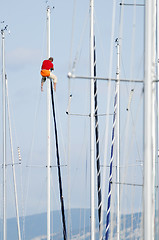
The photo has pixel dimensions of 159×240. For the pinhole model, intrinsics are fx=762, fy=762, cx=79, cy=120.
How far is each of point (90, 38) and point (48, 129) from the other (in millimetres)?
3779

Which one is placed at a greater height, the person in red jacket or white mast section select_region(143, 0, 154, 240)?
the person in red jacket

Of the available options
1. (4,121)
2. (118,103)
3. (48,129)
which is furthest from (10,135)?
(118,103)

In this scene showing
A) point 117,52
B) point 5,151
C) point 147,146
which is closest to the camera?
point 147,146

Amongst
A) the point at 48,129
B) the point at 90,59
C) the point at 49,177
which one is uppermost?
the point at 90,59

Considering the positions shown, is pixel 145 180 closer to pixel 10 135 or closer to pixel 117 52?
pixel 117 52

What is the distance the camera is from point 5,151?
2642 cm

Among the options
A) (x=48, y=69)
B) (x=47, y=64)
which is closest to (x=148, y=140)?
(x=47, y=64)

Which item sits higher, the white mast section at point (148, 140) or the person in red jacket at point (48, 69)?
the person in red jacket at point (48, 69)

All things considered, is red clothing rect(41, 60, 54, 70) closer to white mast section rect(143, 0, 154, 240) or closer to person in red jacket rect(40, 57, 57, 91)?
person in red jacket rect(40, 57, 57, 91)

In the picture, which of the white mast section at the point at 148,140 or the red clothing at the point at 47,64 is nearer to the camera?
the white mast section at the point at 148,140

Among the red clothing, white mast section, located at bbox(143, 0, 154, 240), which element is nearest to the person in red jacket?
the red clothing

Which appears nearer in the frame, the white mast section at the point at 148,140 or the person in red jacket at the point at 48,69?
the white mast section at the point at 148,140

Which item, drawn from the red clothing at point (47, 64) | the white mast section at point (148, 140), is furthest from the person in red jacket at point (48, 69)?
the white mast section at point (148, 140)

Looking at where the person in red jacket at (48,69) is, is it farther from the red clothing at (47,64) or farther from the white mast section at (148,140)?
the white mast section at (148,140)
